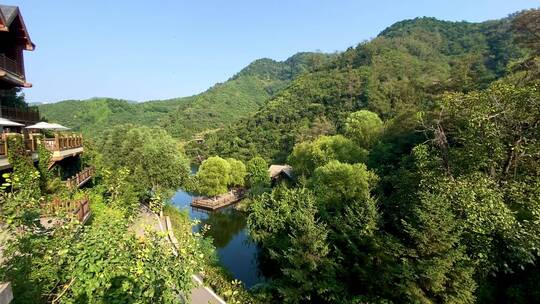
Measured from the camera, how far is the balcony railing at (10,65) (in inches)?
651

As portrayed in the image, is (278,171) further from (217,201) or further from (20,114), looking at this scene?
(20,114)

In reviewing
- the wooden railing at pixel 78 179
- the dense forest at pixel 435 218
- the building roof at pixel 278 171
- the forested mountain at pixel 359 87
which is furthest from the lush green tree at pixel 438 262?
the forested mountain at pixel 359 87

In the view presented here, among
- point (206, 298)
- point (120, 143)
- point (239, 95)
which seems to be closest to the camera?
point (206, 298)

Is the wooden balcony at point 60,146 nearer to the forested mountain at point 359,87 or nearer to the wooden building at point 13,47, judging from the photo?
the wooden building at point 13,47

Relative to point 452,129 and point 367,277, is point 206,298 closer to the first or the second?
point 367,277

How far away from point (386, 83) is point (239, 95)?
112 meters

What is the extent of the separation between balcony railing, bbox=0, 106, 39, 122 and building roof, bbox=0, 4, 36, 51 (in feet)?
12.8

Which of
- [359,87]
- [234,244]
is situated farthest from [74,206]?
[359,87]

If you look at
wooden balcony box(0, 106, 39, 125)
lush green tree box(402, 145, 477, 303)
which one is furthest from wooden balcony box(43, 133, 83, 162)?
lush green tree box(402, 145, 477, 303)

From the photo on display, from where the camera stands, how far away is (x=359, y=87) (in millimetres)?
89000

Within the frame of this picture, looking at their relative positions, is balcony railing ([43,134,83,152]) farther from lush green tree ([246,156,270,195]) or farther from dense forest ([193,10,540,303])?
lush green tree ([246,156,270,195])

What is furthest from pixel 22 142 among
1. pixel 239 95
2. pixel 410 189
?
pixel 239 95

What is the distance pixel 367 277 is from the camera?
1537 centimetres

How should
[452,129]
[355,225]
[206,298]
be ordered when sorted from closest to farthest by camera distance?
[206,298] → [355,225] → [452,129]
